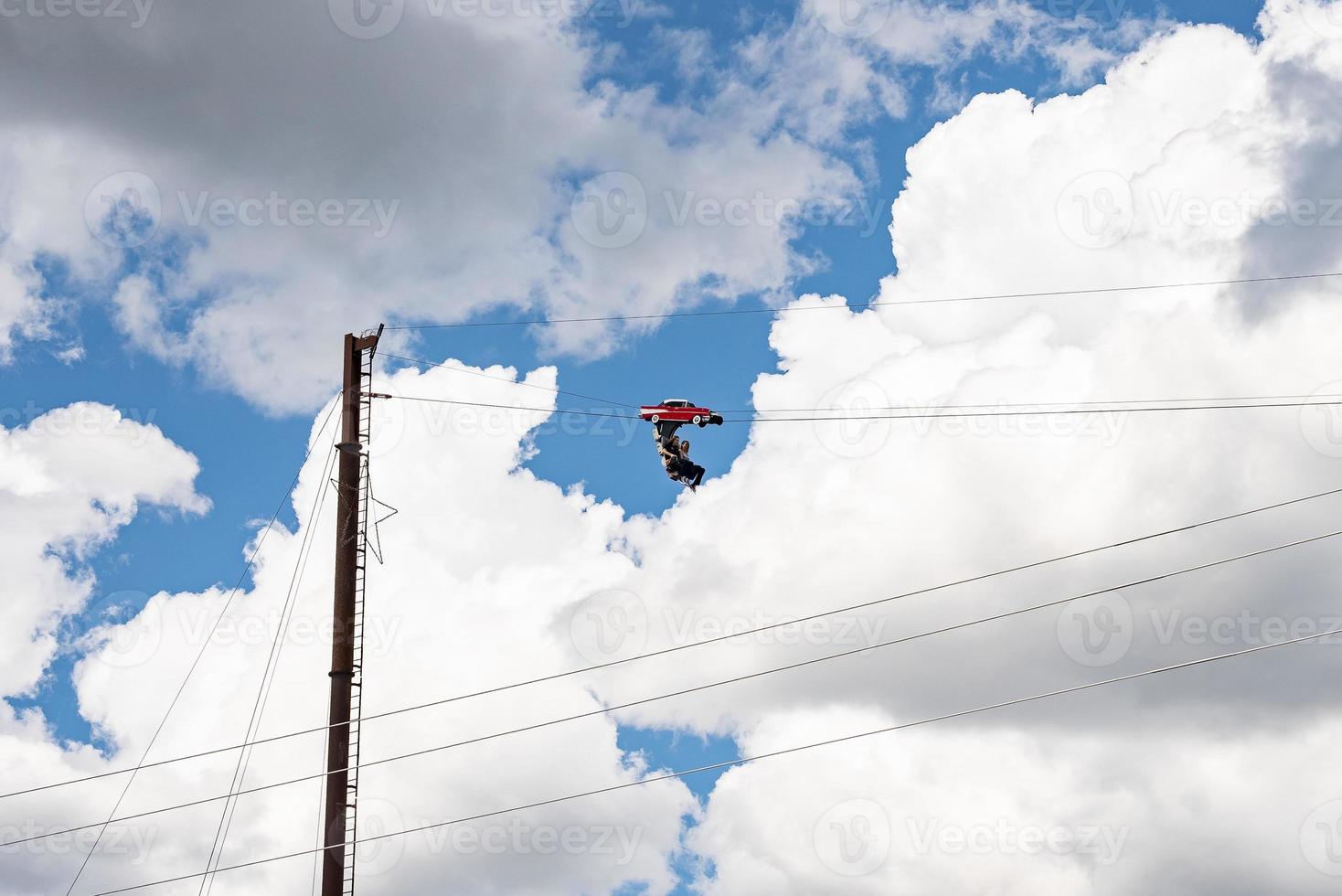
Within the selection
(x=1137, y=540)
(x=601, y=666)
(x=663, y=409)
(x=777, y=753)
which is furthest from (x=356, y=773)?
(x=1137, y=540)

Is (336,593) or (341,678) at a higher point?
(336,593)

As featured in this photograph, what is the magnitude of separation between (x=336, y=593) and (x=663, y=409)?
7.86m

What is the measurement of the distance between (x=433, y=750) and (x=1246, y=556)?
13.7 meters

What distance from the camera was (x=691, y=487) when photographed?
2823 centimetres

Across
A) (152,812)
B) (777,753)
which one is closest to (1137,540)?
(777,753)

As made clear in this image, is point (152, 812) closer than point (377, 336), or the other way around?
point (152, 812)

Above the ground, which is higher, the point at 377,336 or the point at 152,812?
the point at 377,336

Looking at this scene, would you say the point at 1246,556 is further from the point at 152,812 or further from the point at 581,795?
the point at 152,812

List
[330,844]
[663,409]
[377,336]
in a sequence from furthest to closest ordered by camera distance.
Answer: [663,409] < [377,336] < [330,844]

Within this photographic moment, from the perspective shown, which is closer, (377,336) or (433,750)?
(433,750)

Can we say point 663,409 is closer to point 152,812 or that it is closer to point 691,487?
point 691,487

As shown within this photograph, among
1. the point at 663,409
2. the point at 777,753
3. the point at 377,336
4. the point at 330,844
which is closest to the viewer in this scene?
the point at 330,844

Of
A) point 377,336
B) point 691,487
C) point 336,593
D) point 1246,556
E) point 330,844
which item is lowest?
point 330,844

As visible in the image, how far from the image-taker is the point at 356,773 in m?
→ 21.8
